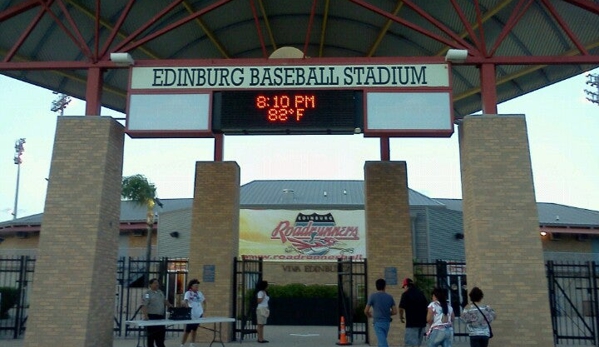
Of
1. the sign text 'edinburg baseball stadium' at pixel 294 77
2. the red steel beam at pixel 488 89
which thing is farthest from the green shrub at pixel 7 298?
the red steel beam at pixel 488 89

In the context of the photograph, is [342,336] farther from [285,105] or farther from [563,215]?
[563,215]

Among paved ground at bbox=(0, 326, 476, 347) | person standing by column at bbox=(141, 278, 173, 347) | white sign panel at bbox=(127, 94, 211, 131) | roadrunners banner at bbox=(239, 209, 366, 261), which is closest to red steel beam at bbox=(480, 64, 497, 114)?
white sign panel at bbox=(127, 94, 211, 131)

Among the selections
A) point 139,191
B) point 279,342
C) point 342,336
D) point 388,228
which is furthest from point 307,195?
point 342,336

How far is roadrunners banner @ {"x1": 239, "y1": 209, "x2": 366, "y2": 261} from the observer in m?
32.2

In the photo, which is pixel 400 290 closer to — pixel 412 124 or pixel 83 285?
pixel 412 124

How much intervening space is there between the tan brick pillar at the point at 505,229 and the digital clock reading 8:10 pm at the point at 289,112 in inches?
96.2

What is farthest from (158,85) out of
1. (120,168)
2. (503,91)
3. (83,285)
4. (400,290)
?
(503,91)

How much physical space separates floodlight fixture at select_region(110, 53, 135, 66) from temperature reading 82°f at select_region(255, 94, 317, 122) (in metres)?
2.85

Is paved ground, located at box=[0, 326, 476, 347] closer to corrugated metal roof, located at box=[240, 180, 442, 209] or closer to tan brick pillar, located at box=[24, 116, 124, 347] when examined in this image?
tan brick pillar, located at box=[24, 116, 124, 347]

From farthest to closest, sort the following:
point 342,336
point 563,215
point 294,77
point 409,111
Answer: point 563,215, point 342,336, point 294,77, point 409,111

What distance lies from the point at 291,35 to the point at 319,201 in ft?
59.2

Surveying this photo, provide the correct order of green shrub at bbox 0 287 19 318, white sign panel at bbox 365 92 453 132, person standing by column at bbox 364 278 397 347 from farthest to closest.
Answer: green shrub at bbox 0 287 19 318, white sign panel at bbox 365 92 453 132, person standing by column at bbox 364 278 397 347

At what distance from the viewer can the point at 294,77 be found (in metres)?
13.0

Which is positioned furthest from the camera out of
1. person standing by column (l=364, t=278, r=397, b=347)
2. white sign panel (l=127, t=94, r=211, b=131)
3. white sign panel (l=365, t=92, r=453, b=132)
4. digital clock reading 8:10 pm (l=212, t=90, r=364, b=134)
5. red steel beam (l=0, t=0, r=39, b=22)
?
red steel beam (l=0, t=0, r=39, b=22)
